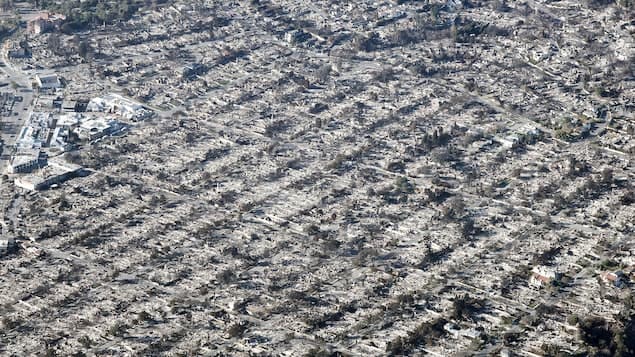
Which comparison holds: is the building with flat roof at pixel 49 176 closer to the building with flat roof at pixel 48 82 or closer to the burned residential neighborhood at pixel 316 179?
the burned residential neighborhood at pixel 316 179

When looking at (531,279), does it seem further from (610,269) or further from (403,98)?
(403,98)

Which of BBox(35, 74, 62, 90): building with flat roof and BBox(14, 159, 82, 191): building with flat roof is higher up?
BBox(35, 74, 62, 90): building with flat roof

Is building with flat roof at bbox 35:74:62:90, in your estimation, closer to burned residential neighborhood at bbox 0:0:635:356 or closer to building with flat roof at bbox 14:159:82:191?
burned residential neighborhood at bbox 0:0:635:356

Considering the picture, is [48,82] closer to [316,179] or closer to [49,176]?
[49,176]

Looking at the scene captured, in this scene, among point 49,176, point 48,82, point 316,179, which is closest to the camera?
point 49,176

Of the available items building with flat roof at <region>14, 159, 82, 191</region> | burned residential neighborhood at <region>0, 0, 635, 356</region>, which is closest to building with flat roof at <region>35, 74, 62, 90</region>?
burned residential neighborhood at <region>0, 0, 635, 356</region>

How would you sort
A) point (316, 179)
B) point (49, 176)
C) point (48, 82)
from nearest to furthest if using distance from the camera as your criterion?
point (49, 176)
point (316, 179)
point (48, 82)

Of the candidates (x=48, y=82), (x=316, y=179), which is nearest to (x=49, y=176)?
(x=48, y=82)

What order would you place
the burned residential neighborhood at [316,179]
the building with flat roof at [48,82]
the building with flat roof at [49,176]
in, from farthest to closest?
the building with flat roof at [48,82], the building with flat roof at [49,176], the burned residential neighborhood at [316,179]

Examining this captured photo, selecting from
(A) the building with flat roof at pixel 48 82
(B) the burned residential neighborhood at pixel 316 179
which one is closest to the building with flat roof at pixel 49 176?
(B) the burned residential neighborhood at pixel 316 179
